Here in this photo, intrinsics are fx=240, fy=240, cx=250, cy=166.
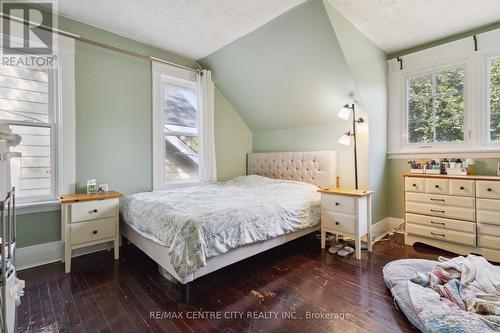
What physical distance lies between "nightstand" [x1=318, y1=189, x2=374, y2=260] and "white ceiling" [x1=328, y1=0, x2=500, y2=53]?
1.92m

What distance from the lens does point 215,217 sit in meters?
1.96

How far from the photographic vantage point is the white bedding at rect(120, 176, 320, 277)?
181 cm

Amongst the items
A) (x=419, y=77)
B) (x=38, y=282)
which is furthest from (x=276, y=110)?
(x=38, y=282)

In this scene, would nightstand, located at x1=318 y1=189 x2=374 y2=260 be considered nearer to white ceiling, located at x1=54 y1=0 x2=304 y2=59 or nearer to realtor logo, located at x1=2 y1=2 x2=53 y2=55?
white ceiling, located at x1=54 y1=0 x2=304 y2=59

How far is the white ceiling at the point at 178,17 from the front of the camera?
2410 mm

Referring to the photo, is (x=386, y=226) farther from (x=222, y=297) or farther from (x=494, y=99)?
(x=222, y=297)

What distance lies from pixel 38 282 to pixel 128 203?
38.5 inches

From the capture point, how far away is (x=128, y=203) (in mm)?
2666

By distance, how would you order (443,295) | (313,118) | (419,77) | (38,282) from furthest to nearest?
(313,118) → (419,77) → (38,282) → (443,295)

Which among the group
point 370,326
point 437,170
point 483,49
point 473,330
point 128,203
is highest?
point 483,49

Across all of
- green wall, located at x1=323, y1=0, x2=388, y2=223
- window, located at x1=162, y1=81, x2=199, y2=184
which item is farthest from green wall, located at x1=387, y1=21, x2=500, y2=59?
window, located at x1=162, y1=81, x2=199, y2=184

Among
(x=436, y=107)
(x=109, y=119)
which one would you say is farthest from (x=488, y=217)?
(x=109, y=119)

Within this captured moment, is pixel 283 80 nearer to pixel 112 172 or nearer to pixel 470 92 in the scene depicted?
pixel 470 92

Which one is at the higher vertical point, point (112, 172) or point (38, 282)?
point (112, 172)
